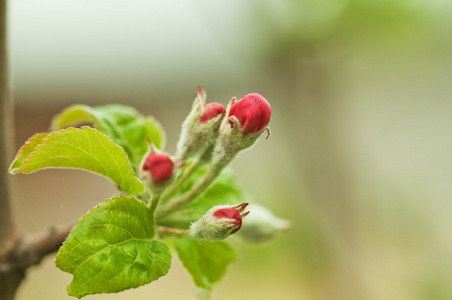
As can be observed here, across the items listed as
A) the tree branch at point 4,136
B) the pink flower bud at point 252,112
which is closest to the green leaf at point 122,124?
Answer: the tree branch at point 4,136

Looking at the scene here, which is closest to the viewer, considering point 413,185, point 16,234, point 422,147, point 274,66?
point 16,234

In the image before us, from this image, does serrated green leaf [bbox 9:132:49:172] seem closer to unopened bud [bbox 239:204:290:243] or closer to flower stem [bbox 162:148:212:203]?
flower stem [bbox 162:148:212:203]

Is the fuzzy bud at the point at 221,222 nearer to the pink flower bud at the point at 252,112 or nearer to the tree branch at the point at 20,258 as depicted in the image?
the pink flower bud at the point at 252,112

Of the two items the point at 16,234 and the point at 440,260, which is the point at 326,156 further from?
the point at 16,234

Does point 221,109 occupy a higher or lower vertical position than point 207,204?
higher

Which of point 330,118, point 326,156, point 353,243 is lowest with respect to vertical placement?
point 353,243

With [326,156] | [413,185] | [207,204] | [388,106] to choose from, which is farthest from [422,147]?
[207,204]

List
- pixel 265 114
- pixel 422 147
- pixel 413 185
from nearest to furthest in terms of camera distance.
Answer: pixel 265 114 < pixel 413 185 < pixel 422 147

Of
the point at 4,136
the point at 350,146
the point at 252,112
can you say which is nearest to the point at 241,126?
the point at 252,112
